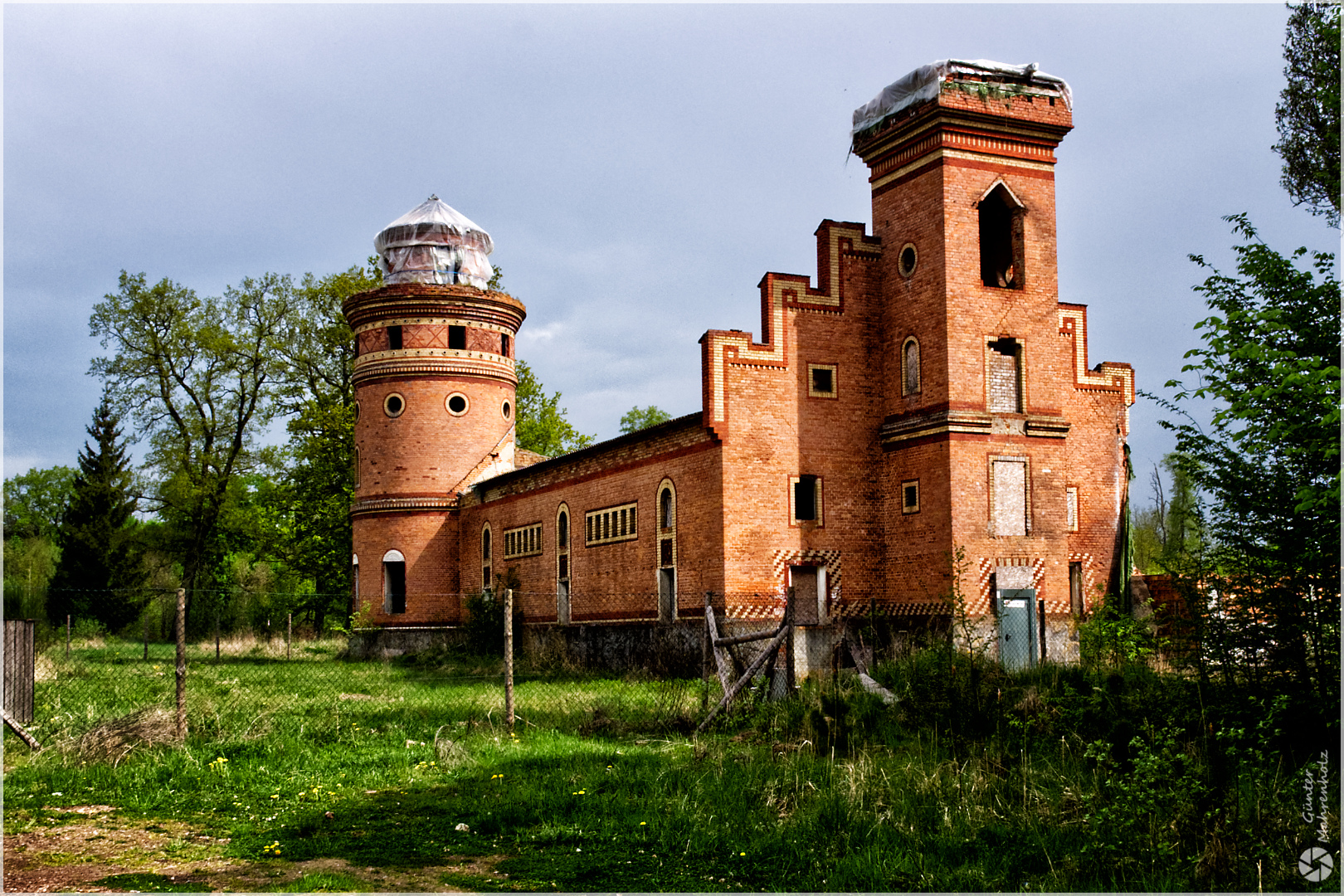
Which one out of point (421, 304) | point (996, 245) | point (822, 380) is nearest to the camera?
point (822, 380)

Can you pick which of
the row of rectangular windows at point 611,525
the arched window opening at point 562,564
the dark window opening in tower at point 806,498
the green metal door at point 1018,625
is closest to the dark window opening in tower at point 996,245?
the dark window opening in tower at point 806,498

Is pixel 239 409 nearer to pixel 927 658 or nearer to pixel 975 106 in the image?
pixel 975 106

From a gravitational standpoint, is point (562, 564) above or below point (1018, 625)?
above

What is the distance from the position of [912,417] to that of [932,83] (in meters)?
6.92

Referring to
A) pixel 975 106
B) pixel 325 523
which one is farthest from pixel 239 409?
pixel 975 106

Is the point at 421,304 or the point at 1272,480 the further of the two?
the point at 421,304

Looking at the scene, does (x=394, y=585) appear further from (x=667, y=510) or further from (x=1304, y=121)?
(x=1304, y=121)

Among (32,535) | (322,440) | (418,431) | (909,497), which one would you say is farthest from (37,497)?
(909,497)

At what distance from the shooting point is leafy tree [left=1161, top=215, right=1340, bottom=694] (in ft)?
32.4

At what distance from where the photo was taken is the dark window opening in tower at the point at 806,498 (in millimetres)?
24547

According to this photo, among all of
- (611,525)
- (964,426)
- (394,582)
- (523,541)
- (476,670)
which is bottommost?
(476,670)

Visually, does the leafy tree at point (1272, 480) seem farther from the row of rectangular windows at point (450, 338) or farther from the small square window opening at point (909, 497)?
the row of rectangular windows at point (450, 338)

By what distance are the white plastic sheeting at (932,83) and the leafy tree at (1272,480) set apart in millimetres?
13342

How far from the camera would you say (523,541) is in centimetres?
3334
